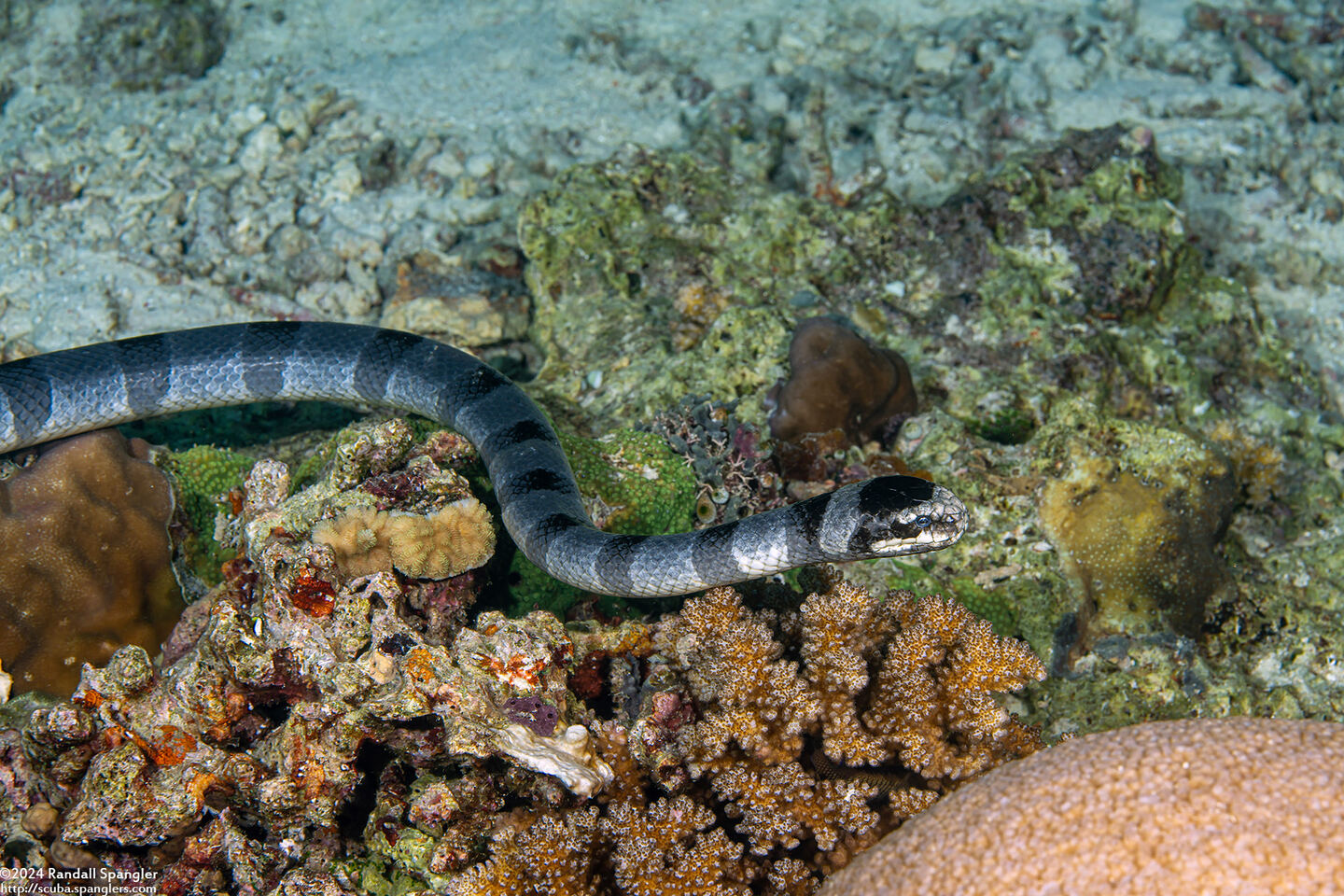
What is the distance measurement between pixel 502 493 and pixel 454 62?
4.70m

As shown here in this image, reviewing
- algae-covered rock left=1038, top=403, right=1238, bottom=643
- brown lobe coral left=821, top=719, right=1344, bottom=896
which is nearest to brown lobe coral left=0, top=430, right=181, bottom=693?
brown lobe coral left=821, top=719, right=1344, bottom=896

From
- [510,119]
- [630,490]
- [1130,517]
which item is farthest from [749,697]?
[510,119]

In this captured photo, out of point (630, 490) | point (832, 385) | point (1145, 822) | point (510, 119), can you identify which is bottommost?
point (630, 490)

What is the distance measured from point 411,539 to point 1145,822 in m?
2.27

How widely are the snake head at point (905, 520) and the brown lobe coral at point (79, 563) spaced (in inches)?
116

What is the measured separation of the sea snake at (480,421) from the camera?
113 inches

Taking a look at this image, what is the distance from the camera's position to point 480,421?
3.62m

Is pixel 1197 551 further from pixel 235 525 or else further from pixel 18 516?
pixel 18 516

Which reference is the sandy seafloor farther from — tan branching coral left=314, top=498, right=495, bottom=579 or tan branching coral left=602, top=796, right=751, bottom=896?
tan branching coral left=602, top=796, right=751, bottom=896

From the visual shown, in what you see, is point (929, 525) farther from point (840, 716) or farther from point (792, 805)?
point (792, 805)

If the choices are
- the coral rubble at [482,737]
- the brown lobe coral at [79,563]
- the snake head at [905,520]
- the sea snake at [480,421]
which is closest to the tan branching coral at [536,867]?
the coral rubble at [482,737]

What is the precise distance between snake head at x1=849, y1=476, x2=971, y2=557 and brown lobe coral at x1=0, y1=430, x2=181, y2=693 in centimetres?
294

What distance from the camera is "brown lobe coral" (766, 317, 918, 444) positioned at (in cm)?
352

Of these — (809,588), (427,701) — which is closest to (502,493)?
(427,701)
